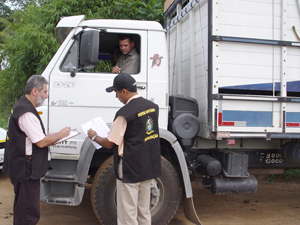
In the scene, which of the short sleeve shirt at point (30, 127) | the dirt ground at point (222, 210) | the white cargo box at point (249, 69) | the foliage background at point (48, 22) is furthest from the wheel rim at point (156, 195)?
the foliage background at point (48, 22)

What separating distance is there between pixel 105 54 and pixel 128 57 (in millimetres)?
530

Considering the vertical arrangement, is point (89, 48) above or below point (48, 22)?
below

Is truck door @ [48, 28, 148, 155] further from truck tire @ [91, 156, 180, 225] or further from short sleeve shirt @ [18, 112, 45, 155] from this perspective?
short sleeve shirt @ [18, 112, 45, 155]

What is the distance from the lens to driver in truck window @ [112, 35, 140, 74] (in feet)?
11.3

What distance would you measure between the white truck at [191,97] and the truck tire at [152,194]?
0.01 metres

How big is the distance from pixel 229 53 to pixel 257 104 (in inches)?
27.6

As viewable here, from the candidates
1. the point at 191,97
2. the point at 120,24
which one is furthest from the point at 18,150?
the point at 191,97

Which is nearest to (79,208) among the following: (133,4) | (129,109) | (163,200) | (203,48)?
(163,200)

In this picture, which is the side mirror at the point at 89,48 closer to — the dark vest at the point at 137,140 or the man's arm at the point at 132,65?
the man's arm at the point at 132,65

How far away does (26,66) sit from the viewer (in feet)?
26.3

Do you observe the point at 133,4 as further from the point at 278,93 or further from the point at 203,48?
the point at 278,93

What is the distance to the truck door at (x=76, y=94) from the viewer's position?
10.9 feet

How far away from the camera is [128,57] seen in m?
3.52

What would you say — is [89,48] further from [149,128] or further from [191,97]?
[191,97]
